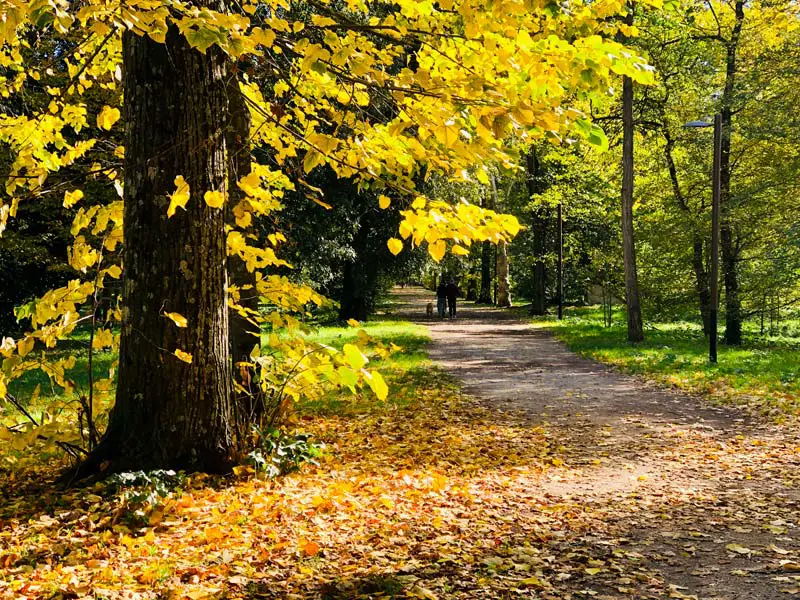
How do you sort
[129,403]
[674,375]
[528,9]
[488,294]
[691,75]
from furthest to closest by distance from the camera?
[488,294]
[691,75]
[674,375]
[129,403]
[528,9]

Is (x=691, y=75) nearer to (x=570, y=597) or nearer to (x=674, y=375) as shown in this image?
(x=674, y=375)

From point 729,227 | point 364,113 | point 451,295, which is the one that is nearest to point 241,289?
point 364,113

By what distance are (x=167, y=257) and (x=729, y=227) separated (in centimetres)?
1575

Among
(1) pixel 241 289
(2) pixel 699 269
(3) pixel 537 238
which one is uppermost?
(3) pixel 537 238

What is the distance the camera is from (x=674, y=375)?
12.7m

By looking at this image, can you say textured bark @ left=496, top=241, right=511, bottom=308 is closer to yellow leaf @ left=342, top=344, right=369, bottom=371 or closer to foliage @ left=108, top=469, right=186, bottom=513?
foliage @ left=108, top=469, right=186, bottom=513

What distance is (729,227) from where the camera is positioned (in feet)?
57.3

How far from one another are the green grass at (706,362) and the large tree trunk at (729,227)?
29.4 inches

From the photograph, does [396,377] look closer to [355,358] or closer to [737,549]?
[737,549]

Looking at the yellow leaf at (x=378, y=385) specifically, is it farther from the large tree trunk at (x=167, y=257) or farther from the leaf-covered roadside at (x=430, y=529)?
the large tree trunk at (x=167, y=257)

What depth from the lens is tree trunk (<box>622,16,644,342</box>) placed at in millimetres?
17641

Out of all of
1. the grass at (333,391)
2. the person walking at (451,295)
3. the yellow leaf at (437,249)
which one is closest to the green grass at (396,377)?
the grass at (333,391)

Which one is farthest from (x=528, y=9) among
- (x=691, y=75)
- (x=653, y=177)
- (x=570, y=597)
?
(x=653, y=177)

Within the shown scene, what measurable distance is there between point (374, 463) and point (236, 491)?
68.8 inches
